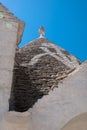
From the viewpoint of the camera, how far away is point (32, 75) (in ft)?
35.9

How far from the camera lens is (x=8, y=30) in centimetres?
964

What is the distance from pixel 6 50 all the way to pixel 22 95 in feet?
3.60

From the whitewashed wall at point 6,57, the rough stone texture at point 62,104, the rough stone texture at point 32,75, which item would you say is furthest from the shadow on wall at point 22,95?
the rough stone texture at point 62,104

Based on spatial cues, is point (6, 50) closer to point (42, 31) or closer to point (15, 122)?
point (15, 122)

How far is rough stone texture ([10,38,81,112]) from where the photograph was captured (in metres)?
8.98

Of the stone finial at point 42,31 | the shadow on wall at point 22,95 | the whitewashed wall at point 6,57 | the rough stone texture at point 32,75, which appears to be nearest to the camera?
the whitewashed wall at point 6,57

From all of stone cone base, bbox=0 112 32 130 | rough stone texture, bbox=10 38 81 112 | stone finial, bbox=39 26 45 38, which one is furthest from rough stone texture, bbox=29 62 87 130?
stone finial, bbox=39 26 45 38

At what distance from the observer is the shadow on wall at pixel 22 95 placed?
341 inches

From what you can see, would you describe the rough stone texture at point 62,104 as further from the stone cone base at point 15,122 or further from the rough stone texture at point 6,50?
the rough stone texture at point 6,50

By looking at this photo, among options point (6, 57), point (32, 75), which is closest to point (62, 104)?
point (6, 57)

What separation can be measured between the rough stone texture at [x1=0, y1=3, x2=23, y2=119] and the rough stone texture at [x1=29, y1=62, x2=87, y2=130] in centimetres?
64

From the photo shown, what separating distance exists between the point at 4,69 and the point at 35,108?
1.19m

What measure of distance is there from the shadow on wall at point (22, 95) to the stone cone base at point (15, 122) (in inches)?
16.8

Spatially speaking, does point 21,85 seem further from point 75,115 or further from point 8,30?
point 75,115
